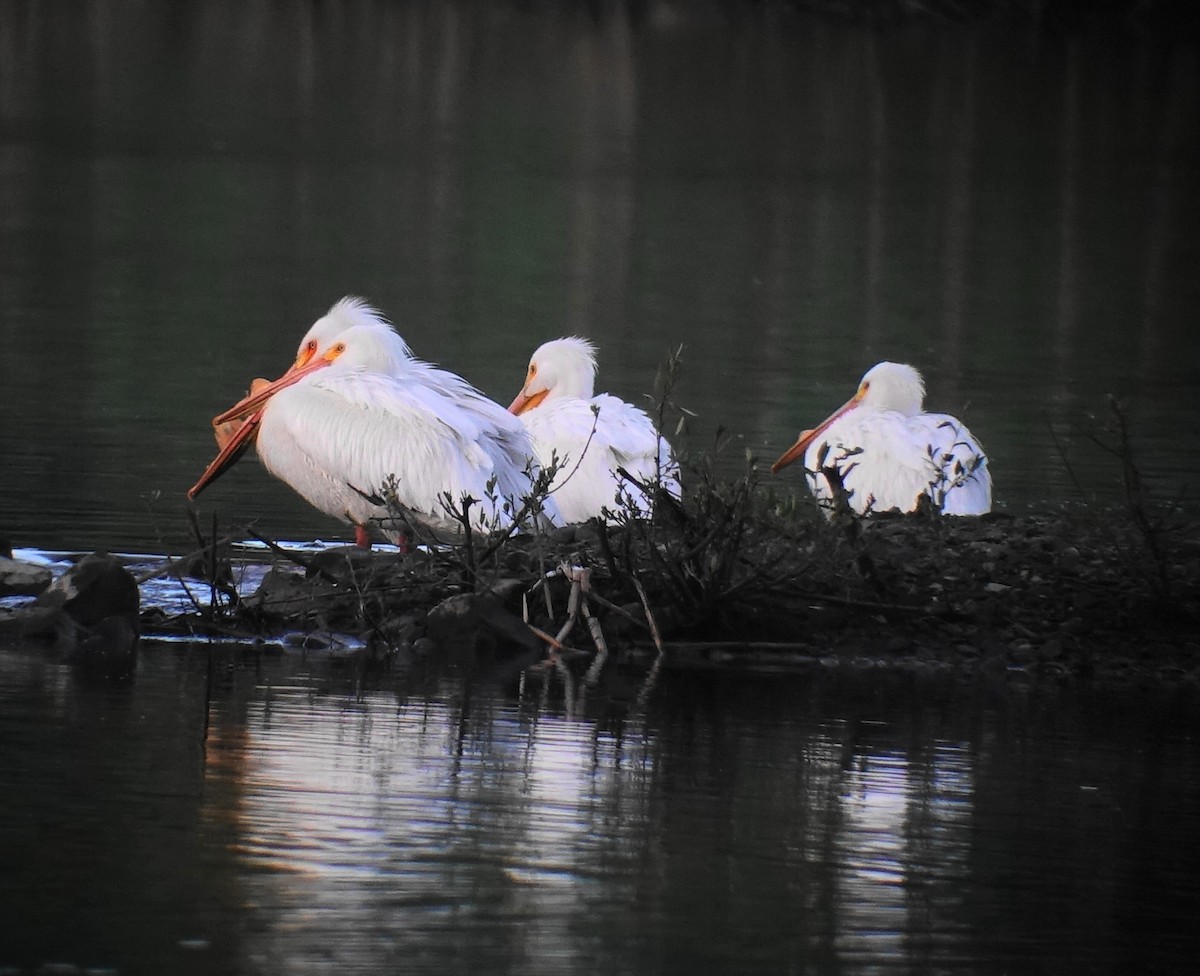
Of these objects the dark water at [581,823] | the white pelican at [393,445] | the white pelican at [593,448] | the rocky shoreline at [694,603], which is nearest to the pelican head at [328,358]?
the white pelican at [393,445]

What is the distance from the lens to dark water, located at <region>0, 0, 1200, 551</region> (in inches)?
530

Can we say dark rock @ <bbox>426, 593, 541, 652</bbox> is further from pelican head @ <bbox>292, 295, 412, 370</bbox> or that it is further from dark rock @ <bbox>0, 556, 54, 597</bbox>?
pelican head @ <bbox>292, 295, 412, 370</bbox>

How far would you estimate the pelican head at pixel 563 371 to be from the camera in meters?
10.9

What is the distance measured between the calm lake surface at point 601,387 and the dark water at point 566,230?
0.32 feet

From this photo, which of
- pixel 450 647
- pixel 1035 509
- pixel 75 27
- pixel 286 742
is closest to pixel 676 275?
pixel 1035 509

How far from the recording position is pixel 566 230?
26.6 m

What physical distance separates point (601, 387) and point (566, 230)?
12074 mm

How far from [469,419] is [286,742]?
2.98m

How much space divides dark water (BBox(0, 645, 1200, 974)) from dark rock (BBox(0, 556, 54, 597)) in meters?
0.76

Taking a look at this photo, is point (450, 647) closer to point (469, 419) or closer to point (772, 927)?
point (469, 419)

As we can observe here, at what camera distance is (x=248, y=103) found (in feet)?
135

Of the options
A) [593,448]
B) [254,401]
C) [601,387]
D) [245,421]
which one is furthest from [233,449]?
[601,387]

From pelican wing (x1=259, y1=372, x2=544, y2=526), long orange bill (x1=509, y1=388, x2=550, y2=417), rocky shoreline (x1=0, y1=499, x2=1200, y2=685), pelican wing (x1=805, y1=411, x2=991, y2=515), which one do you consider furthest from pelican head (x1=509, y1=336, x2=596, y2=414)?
rocky shoreline (x1=0, y1=499, x2=1200, y2=685)

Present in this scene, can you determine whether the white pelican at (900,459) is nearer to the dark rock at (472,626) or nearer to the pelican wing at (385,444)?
the pelican wing at (385,444)
